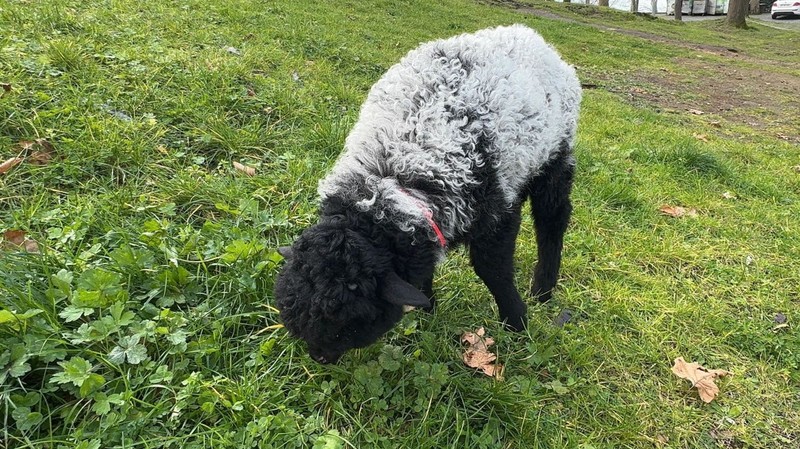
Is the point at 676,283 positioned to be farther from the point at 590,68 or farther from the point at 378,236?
the point at 590,68

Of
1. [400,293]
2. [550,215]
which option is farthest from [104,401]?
[550,215]

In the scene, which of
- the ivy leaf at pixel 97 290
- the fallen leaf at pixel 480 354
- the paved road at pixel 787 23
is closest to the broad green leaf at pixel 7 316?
the ivy leaf at pixel 97 290

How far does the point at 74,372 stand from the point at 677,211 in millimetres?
5104

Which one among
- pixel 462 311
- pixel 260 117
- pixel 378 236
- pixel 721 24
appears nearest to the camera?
pixel 378 236

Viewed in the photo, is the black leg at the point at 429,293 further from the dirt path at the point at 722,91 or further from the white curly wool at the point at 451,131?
the dirt path at the point at 722,91

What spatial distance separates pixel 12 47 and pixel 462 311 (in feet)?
15.2

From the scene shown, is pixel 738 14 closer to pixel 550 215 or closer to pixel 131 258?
pixel 550 215

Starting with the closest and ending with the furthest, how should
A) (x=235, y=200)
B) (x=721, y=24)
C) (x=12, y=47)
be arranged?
(x=235, y=200) → (x=12, y=47) → (x=721, y=24)

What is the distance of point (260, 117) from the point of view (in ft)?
14.7

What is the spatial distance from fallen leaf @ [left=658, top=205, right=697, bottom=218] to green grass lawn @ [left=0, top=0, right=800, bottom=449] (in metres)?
0.15

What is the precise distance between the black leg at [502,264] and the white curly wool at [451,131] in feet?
0.60

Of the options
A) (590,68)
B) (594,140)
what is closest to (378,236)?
(594,140)

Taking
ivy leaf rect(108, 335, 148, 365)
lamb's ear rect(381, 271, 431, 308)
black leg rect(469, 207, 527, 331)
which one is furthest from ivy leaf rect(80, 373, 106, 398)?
black leg rect(469, 207, 527, 331)

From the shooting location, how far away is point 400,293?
2086 mm
